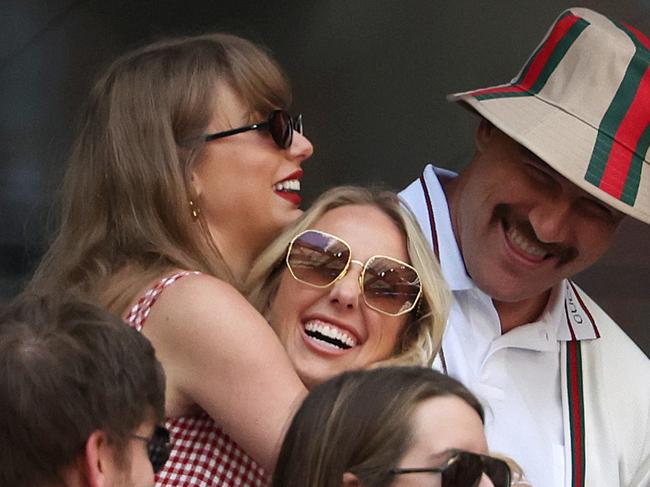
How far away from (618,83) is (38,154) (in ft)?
6.14

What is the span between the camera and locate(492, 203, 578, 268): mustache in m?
2.91

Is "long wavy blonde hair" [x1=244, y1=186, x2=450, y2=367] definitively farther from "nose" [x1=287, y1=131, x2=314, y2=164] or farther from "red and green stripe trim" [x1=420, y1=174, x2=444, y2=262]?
"red and green stripe trim" [x1=420, y1=174, x2=444, y2=262]

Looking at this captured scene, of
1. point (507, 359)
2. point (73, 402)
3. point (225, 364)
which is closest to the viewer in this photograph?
point (73, 402)

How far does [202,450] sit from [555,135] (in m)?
1.01

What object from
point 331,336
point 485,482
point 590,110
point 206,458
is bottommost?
point 206,458

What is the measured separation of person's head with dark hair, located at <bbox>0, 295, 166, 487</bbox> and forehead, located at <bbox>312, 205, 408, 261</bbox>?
2.36 feet

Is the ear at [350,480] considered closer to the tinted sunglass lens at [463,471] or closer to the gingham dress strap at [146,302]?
the tinted sunglass lens at [463,471]

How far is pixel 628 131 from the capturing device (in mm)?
2881

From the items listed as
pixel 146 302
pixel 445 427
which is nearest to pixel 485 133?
pixel 146 302

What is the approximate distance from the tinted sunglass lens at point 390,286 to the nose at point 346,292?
16 millimetres

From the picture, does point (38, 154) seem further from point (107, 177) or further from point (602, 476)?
point (602, 476)

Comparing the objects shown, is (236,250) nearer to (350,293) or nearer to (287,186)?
(287,186)

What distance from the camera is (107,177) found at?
2533 mm

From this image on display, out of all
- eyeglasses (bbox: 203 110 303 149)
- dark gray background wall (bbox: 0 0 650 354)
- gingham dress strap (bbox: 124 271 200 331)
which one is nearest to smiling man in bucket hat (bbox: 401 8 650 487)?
eyeglasses (bbox: 203 110 303 149)
